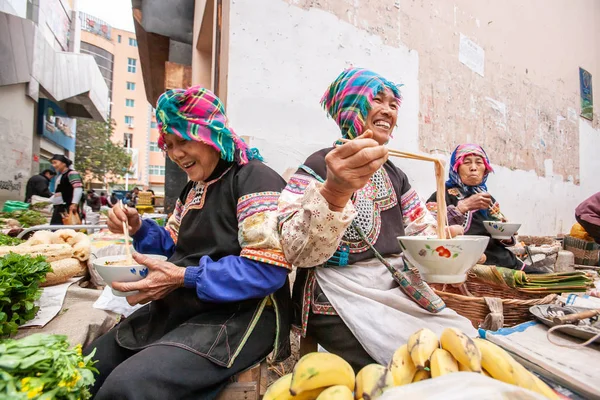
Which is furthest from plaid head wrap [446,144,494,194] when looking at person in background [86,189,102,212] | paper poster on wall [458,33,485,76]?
person in background [86,189,102,212]

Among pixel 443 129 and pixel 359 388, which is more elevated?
pixel 443 129

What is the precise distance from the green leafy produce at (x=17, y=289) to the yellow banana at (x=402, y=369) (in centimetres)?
162

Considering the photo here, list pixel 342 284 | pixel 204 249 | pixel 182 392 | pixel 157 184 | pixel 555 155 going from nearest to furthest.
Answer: pixel 182 392
pixel 342 284
pixel 204 249
pixel 555 155
pixel 157 184

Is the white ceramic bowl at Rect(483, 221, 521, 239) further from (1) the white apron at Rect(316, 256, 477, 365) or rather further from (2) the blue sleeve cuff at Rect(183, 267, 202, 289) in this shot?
(2) the blue sleeve cuff at Rect(183, 267, 202, 289)

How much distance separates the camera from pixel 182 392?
1.12 meters

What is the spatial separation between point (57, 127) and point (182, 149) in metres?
20.7

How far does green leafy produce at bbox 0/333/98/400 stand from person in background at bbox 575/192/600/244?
482cm

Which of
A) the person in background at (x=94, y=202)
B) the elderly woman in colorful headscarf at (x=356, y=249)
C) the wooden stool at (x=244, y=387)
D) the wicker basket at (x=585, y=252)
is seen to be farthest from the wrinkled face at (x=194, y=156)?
the person in background at (x=94, y=202)

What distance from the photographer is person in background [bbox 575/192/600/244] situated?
377 cm

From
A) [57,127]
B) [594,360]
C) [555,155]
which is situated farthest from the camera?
[57,127]

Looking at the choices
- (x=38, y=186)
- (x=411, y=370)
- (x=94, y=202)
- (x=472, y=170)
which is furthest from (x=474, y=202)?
(x=94, y=202)

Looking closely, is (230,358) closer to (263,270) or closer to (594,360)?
(263,270)

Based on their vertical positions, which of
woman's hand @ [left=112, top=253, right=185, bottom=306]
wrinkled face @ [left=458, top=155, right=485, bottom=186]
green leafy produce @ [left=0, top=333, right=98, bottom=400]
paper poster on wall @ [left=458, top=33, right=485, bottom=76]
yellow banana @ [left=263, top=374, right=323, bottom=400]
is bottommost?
yellow banana @ [left=263, top=374, right=323, bottom=400]

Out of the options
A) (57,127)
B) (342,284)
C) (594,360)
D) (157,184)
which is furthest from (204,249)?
(157,184)
